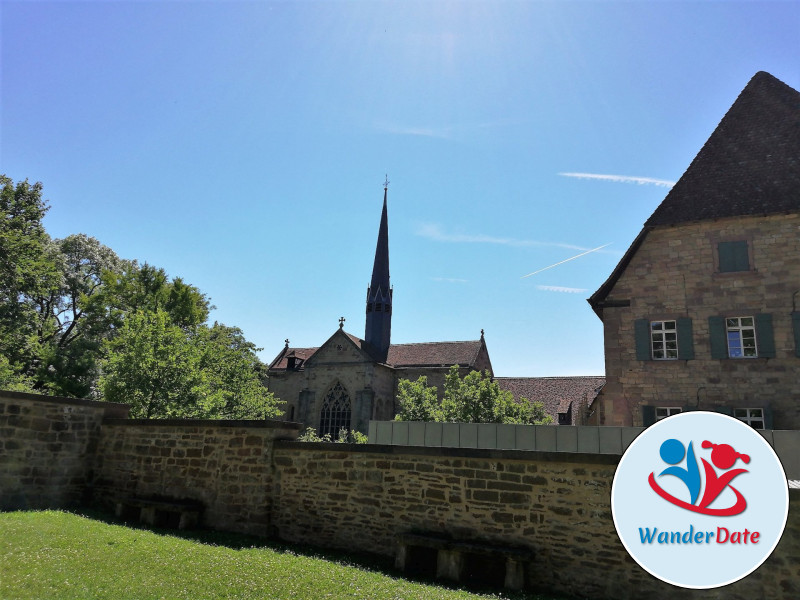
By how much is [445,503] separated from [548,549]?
1.74 metres

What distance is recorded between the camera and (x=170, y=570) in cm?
719

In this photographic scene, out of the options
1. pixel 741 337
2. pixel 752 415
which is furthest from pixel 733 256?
pixel 752 415

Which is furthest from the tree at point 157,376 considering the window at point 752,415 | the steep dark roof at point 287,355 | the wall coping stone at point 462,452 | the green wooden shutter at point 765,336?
the steep dark roof at point 287,355

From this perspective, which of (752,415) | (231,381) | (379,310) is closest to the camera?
(752,415)

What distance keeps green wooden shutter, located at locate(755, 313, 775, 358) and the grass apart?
12708 mm

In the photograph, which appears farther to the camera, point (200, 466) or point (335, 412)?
point (335, 412)

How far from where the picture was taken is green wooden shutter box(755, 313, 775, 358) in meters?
15.5

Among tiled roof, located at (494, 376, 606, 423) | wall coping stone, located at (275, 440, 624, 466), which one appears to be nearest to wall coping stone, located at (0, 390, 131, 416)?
wall coping stone, located at (275, 440, 624, 466)

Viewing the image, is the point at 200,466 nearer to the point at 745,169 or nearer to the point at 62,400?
the point at 62,400

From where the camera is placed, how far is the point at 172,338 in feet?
68.9

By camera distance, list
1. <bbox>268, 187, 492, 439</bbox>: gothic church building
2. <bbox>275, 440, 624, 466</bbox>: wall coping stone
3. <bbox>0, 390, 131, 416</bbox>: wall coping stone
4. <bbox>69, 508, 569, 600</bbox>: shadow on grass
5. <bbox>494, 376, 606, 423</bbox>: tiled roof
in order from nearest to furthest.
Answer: <bbox>69, 508, 569, 600</bbox>: shadow on grass
<bbox>275, 440, 624, 466</bbox>: wall coping stone
<bbox>0, 390, 131, 416</bbox>: wall coping stone
<bbox>494, 376, 606, 423</bbox>: tiled roof
<bbox>268, 187, 492, 439</bbox>: gothic church building

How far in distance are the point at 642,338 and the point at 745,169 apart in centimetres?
661

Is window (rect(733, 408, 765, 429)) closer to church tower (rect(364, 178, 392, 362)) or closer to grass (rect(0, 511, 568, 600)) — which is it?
grass (rect(0, 511, 568, 600))

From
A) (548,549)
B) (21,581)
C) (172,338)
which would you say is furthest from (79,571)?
(172,338)
